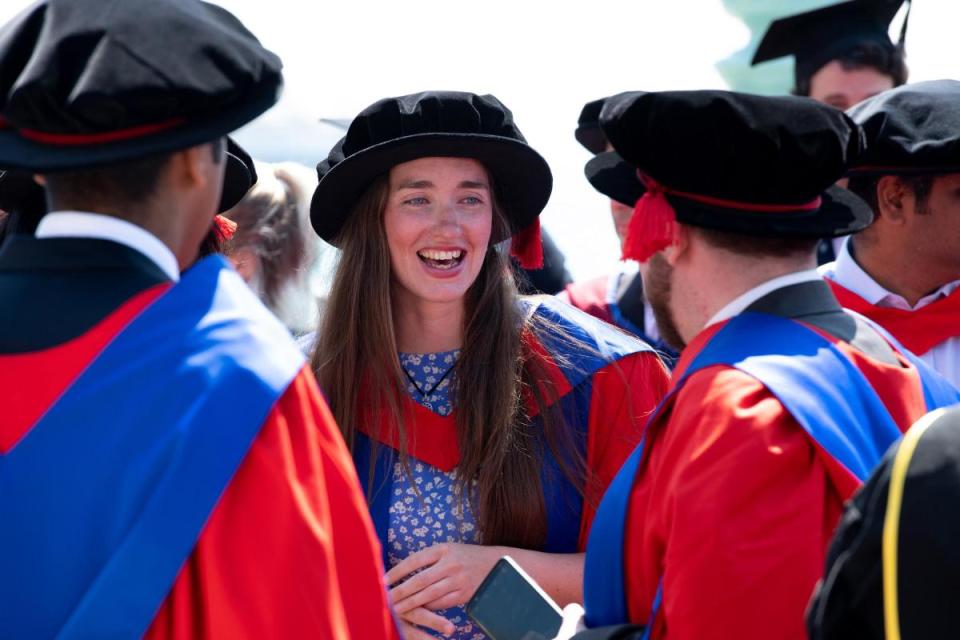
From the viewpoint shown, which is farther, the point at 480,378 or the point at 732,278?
the point at 480,378

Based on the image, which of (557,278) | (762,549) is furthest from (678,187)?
(557,278)

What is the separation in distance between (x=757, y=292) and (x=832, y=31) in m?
3.63

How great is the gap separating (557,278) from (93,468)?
4524 millimetres

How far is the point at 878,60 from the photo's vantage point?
546cm

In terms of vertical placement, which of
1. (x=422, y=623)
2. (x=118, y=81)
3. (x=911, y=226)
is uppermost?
(x=118, y=81)

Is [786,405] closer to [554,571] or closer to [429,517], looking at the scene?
[554,571]

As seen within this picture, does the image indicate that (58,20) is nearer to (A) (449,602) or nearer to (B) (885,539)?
(B) (885,539)

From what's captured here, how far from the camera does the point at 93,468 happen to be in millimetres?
1823

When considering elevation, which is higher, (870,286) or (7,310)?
(7,310)

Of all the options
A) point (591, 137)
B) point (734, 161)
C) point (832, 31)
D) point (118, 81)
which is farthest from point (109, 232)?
point (832, 31)

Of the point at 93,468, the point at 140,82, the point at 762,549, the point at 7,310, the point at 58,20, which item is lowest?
the point at 762,549

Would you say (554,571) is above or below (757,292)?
below

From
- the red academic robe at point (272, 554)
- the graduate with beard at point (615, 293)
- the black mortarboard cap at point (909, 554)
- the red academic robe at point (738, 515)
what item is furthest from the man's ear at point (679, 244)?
the graduate with beard at point (615, 293)

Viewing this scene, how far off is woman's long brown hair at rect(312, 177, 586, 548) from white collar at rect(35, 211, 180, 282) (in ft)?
4.93
